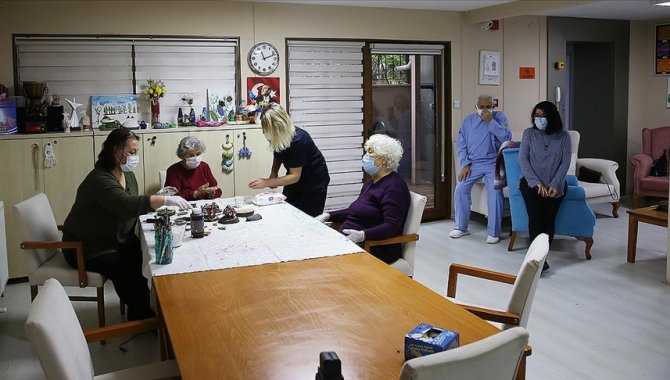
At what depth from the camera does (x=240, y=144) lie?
5828 millimetres

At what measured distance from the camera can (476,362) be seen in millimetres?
1547

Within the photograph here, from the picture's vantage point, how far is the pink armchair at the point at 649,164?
7.59 meters

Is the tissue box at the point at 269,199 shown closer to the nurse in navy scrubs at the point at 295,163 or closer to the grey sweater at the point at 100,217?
the nurse in navy scrubs at the point at 295,163

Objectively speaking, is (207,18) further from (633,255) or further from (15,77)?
(633,255)

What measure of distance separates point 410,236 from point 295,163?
4.05 ft

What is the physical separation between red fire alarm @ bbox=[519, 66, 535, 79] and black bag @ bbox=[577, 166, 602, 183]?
1.31m

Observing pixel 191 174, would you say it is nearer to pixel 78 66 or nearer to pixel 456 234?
pixel 78 66

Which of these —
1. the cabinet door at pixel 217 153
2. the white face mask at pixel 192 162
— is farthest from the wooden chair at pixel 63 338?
the cabinet door at pixel 217 153

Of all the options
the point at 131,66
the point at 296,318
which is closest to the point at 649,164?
the point at 131,66

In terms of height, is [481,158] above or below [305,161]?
below

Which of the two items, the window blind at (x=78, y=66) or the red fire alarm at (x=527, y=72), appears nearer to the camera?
the window blind at (x=78, y=66)

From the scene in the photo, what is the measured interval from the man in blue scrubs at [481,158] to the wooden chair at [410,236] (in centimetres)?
279

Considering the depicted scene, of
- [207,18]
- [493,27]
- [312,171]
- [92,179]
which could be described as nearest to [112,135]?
[92,179]

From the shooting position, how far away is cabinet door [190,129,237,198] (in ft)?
18.7
